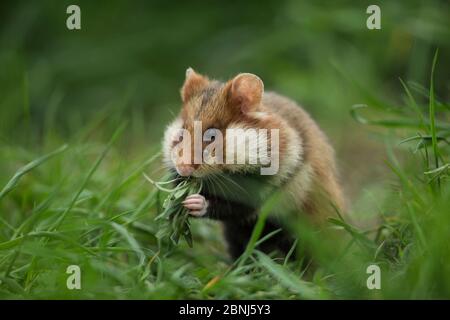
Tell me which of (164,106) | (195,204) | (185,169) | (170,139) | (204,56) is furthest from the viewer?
(204,56)

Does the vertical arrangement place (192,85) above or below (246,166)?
above

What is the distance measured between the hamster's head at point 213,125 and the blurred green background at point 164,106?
0.51 metres

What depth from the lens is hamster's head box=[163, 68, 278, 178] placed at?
405 cm

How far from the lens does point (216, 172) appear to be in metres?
4.12

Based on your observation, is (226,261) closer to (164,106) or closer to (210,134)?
(210,134)

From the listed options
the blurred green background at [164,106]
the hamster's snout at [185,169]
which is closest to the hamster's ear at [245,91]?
the hamster's snout at [185,169]

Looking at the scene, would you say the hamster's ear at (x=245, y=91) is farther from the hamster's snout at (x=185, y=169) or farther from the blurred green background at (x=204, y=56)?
the blurred green background at (x=204, y=56)

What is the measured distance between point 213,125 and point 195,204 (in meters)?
0.51

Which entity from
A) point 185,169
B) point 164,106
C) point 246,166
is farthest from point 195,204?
point 164,106

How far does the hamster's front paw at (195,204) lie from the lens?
4.14 meters

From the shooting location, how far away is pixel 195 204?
4141 millimetres

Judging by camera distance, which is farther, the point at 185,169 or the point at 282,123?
the point at 282,123

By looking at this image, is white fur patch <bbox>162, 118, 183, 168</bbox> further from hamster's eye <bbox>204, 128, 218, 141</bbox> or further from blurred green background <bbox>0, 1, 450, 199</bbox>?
blurred green background <bbox>0, 1, 450, 199</bbox>

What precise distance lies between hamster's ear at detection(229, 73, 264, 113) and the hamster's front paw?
63 centimetres
